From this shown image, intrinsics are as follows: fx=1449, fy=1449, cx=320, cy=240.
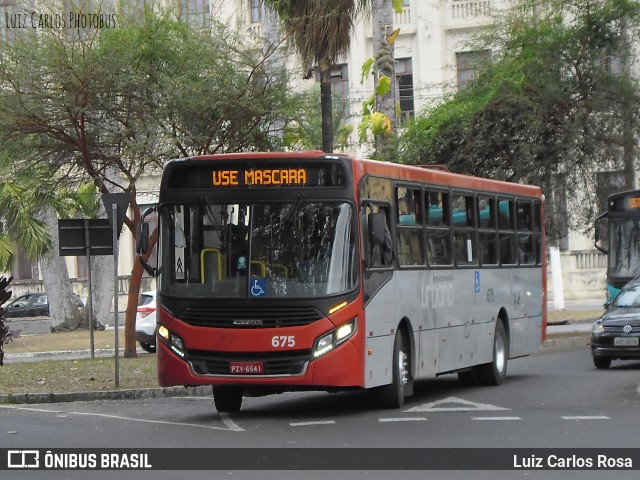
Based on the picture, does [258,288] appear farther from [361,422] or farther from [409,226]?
[409,226]

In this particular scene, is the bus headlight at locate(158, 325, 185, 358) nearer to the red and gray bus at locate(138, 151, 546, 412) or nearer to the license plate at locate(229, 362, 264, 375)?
the red and gray bus at locate(138, 151, 546, 412)

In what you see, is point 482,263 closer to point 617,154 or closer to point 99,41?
point 99,41

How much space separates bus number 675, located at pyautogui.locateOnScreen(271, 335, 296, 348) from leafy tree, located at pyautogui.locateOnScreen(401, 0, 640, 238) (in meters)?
16.7

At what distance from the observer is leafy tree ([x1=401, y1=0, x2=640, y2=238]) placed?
31.8 metres

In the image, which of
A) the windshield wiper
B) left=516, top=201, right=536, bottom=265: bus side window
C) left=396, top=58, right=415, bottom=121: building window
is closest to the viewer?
the windshield wiper

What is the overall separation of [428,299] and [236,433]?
4564 mm

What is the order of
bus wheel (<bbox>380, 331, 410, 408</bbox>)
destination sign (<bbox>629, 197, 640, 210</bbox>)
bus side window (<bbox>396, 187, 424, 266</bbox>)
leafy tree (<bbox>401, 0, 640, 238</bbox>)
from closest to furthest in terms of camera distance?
bus wheel (<bbox>380, 331, 410, 408</bbox>)
bus side window (<bbox>396, 187, 424, 266</bbox>)
destination sign (<bbox>629, 197, 640, 210</bbox>)
leafy tree (<bbox>401, 0, 640, 238</bbox>)

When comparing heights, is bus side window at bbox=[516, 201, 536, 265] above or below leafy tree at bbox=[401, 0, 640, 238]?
below

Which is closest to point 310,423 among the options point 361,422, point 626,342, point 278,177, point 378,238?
point 361,422

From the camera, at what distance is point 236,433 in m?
14.9

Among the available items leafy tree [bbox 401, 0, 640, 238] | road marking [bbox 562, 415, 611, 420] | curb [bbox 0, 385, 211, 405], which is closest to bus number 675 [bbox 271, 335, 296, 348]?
road marking [bbox 562, 415, 611, 420]

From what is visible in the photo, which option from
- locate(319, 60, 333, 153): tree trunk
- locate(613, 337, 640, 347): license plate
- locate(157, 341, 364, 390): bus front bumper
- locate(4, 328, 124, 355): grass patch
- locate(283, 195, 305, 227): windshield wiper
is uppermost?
locate(319, 60, 333, 153): tree trunk

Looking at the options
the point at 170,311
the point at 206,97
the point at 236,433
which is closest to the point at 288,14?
the point at 206,97

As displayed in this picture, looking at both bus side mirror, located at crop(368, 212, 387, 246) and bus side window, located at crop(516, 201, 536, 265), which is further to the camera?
bus side window, located at crop(516, 201, 536, 265)
